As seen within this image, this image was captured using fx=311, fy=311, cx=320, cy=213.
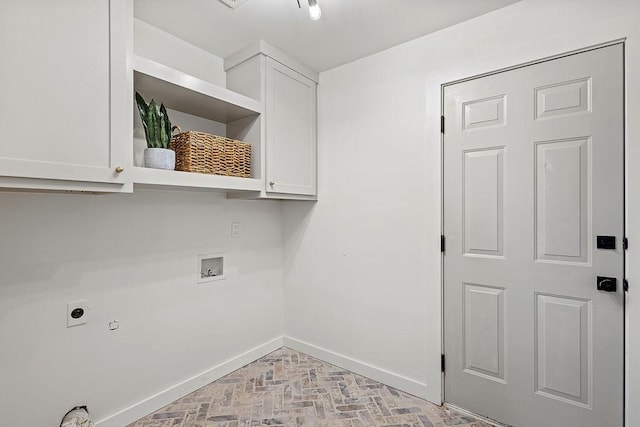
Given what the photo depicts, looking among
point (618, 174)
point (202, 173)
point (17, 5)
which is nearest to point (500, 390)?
point (618, 174)

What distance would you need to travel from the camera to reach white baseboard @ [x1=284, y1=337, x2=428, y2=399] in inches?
84.5

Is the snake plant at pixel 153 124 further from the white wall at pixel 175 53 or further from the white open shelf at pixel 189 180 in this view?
the white wall at pixel 175 53

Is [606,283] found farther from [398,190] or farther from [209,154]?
[209,154]

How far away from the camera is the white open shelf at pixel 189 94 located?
162 centimetres

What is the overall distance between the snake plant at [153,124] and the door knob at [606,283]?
7.83 ft

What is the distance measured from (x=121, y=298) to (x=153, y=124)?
1.04 meters

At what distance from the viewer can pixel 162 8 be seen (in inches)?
70.6

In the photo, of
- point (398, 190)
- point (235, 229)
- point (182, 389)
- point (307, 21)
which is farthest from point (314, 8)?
point (182, 389)

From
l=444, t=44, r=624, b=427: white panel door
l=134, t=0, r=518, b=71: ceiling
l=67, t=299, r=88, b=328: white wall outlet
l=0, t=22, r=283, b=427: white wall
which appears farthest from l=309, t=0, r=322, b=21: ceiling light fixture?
l=67, t=299, r=88, b=328: white wall outlet

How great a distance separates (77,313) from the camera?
167 cm

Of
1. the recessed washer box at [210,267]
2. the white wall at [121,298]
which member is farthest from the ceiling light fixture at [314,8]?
the recessed washer box at [210,267]

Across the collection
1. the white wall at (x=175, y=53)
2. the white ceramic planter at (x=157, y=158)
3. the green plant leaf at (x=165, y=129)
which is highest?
the white wall at (x=175, y=53)

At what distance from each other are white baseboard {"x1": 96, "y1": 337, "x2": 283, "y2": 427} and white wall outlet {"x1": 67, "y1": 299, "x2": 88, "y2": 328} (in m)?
0.59

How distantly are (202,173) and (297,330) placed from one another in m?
1.70
